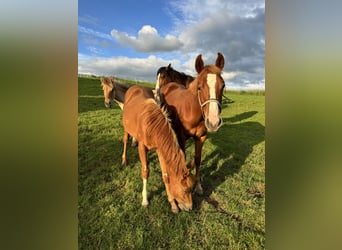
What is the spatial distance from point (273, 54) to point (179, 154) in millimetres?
1738

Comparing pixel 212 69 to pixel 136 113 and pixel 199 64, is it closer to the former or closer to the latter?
pixel 199 64

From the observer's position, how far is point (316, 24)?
0.88m

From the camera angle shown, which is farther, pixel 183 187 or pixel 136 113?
pixel 136 113

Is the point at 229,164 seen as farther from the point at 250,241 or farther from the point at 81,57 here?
the point at 81,57

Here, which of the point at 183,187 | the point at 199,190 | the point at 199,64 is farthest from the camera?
the point at 199,190

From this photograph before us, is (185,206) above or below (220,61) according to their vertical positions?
below

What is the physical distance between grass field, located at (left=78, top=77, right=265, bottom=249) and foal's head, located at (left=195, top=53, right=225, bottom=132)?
0.30 m

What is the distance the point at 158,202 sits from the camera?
3.07 m

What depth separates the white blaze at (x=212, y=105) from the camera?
2596 mm

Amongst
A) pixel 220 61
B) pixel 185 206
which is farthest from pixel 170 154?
pixel 220 61

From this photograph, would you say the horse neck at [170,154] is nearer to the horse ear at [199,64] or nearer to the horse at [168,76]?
the horse ear at [199,64]

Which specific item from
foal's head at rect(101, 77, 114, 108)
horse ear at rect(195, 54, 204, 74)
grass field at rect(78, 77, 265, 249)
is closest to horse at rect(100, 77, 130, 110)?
foal's head at rect(101, 77, 114, 108)

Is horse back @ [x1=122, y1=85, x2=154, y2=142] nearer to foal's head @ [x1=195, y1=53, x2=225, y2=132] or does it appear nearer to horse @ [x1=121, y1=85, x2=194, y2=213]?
horse @ [x1=121, y1=85, x2=194, y2=213]

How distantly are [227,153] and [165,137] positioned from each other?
279 cm
